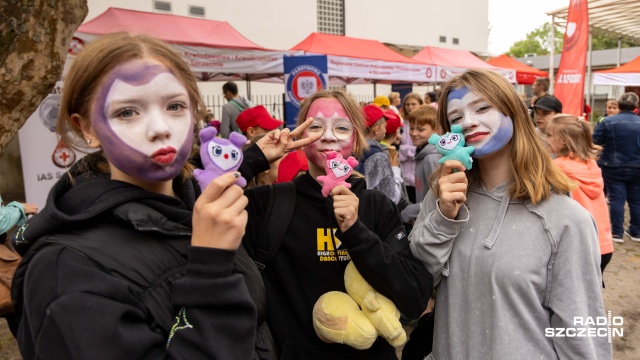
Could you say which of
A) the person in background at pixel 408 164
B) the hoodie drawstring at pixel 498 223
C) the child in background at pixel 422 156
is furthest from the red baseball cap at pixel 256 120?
the hoodie drawstring at pixel 498 223

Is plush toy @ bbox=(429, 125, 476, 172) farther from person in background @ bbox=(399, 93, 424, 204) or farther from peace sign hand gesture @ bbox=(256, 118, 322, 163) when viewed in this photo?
person in background @ bbox=(399, 93, 424, 204)

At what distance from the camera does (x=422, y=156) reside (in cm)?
432

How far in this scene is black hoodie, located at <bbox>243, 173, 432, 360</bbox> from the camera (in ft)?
5.70

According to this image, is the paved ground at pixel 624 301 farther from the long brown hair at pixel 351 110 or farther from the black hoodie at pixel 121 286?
the black hoodie at pixel 121 286

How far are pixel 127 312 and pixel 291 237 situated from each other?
3.14ft

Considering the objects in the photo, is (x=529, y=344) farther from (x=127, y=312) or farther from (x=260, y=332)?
(x=127, y=312)

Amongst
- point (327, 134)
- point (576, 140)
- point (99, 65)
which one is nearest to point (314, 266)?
point (327, 134)

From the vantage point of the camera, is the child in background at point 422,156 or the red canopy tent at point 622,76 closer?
the child in background at point 422,156

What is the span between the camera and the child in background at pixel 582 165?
417 centimetres

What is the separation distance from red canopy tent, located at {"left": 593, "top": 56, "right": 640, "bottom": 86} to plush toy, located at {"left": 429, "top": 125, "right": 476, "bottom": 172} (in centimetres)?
1338

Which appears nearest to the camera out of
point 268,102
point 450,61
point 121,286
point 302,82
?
point 121,286

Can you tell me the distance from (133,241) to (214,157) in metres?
0.34

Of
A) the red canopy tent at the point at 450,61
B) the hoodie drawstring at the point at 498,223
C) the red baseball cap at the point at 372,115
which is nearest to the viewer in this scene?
the hoodie drawstring at the point at 498,223

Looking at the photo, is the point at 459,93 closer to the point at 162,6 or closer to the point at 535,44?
the point at 162,6
